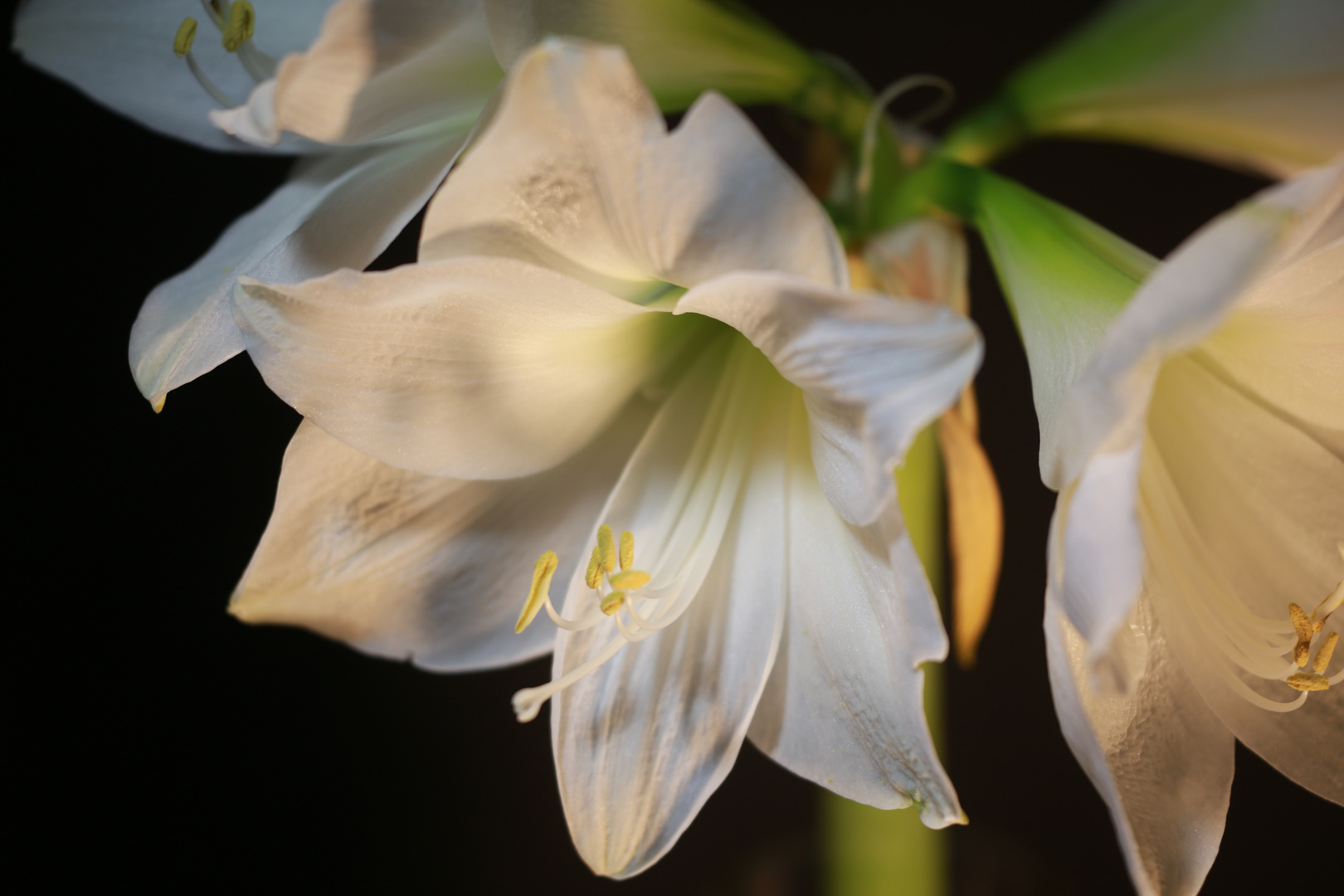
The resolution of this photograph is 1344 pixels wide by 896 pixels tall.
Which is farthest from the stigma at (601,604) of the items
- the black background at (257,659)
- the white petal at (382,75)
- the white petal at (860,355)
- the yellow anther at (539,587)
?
the black background at (257,659)

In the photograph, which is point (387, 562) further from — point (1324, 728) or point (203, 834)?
point (203, 834)

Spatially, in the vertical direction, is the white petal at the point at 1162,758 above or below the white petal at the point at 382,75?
below

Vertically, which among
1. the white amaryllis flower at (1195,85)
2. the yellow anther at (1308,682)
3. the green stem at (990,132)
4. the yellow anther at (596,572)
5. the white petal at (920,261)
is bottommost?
the yellow anther at (1308,682)

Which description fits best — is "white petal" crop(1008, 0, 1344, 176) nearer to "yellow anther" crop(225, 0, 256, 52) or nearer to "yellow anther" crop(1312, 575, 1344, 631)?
"yellow anther" crop(1312, 575, 1344, 631)

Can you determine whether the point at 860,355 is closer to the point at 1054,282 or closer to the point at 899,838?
the point at 1054,282

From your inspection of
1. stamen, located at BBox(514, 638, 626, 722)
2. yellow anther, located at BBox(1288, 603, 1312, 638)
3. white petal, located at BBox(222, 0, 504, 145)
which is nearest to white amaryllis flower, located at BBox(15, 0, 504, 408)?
white petal, located at BBox(222, 0, 504, 145)

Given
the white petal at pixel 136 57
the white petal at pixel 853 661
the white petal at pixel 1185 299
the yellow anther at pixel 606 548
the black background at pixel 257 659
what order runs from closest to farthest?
the white petal at pixel 1185 299 → the white petal at pixel 853 661 → the yellow anther at pixel 606 548 → the white petal at pixel 136 57 → the black background at pixel 257 659

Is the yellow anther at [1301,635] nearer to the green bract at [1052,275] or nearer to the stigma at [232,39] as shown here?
the green bract at [1052,275]
